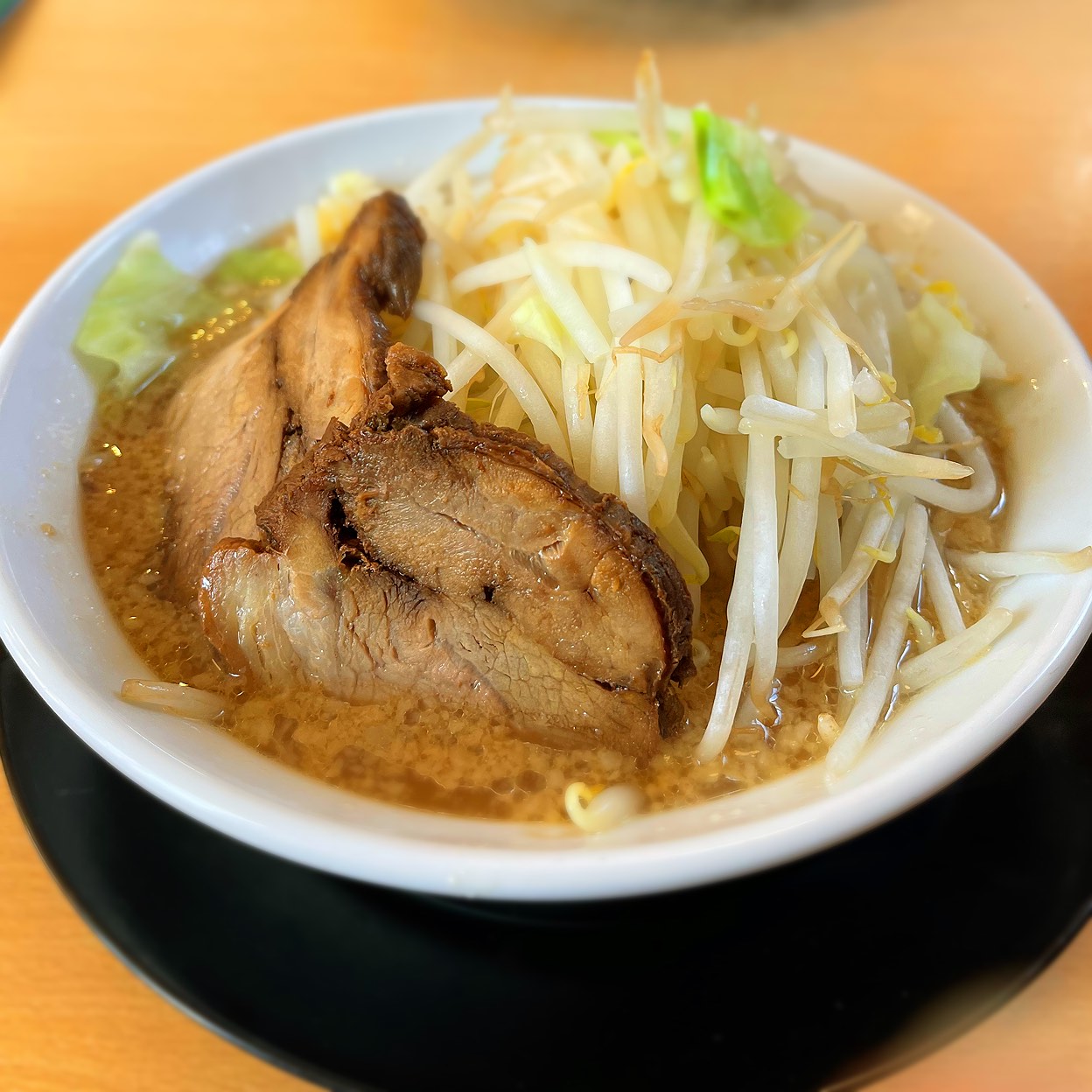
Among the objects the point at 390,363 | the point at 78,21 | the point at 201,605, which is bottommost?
the point at 201,605

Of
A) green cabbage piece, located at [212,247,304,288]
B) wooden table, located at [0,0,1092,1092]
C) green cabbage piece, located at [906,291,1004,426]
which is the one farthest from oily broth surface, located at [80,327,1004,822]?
wooden table, located at [0,0,1092,1092]

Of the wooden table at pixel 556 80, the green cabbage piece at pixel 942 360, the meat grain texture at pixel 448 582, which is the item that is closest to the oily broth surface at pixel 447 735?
the meat grain texture at pixel 448 582

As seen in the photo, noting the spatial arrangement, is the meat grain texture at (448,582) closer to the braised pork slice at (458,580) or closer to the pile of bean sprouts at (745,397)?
the braised pork slice at (458,580)

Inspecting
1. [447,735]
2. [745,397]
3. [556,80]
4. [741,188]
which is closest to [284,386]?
[447,735]

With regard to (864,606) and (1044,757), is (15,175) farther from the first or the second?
(1044,757)

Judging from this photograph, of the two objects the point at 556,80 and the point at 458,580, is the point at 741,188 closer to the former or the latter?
the point at 458,580

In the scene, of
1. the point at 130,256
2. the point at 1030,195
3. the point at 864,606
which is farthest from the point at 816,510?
the point at 1030,195
